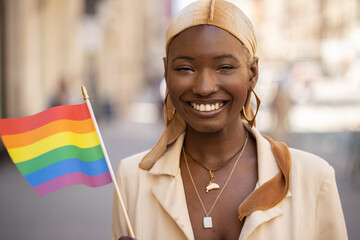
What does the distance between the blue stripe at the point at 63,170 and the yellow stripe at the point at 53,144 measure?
3.3 inches

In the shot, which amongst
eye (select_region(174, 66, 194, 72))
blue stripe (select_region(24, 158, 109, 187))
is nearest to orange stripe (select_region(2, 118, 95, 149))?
blue stripe (select_region(24, 158, 109, 187))

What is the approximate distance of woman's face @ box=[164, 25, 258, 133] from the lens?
6.72 feet

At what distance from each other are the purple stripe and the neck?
18.5 inches

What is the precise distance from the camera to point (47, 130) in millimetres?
2277

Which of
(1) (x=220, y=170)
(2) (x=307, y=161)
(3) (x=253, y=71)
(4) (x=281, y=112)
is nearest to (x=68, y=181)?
(1) (x=220, y=170)

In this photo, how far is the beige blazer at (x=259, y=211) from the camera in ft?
6.88

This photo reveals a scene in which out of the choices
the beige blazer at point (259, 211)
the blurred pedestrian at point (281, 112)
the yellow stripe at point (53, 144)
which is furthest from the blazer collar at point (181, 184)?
the blurred pedestrian at point (281, 112)

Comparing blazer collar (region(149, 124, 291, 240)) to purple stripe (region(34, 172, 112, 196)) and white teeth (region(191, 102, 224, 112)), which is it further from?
white teeth (region(191, 102, 224, 112))

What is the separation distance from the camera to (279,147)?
7.64ft

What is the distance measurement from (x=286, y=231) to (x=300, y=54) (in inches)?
3466

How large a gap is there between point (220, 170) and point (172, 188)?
0.87 ft

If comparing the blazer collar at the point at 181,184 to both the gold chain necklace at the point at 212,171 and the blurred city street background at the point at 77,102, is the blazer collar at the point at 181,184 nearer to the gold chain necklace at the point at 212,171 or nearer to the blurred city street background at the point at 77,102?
the gold chain necklace at the point at 212,171

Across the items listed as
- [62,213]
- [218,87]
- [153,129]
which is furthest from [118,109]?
[218,87]

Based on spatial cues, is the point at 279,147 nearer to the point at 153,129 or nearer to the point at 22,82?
the point at 22,82
